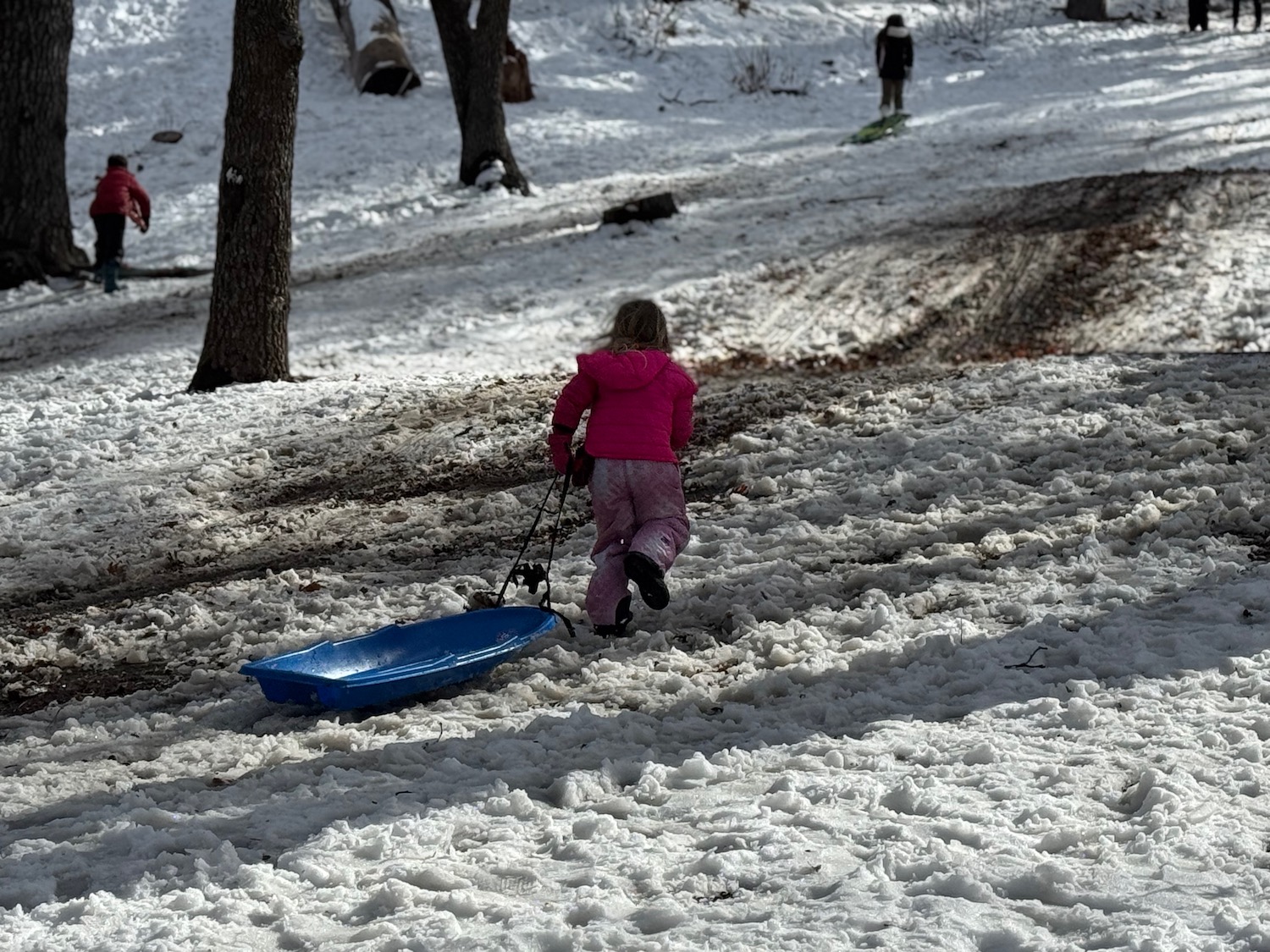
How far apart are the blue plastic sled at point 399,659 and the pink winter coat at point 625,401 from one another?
2.70 feet

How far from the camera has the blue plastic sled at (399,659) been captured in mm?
5258

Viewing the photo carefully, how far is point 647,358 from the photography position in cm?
608

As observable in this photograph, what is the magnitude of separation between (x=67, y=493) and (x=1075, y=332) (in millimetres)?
7826

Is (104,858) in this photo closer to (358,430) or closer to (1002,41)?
(358,430)

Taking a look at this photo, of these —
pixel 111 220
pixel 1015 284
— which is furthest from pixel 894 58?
pixel 111 220

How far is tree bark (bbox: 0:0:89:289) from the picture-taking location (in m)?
14.8

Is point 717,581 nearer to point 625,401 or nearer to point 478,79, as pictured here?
point 625,401

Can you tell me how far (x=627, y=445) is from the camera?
607 cm

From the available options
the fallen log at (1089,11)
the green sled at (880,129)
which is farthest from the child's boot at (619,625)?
the fallen log at (1089,11)

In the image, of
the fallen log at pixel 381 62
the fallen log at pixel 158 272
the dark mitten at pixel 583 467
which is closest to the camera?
the dark mitten at pixel 583 467

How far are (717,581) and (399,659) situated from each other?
1.60 m

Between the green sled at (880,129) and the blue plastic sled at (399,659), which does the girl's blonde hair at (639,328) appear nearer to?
the blue plastic sled at (399,659)

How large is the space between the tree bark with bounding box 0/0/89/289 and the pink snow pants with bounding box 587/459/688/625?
11.4 m

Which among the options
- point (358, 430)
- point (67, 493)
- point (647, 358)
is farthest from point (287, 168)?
point (647, 358)
